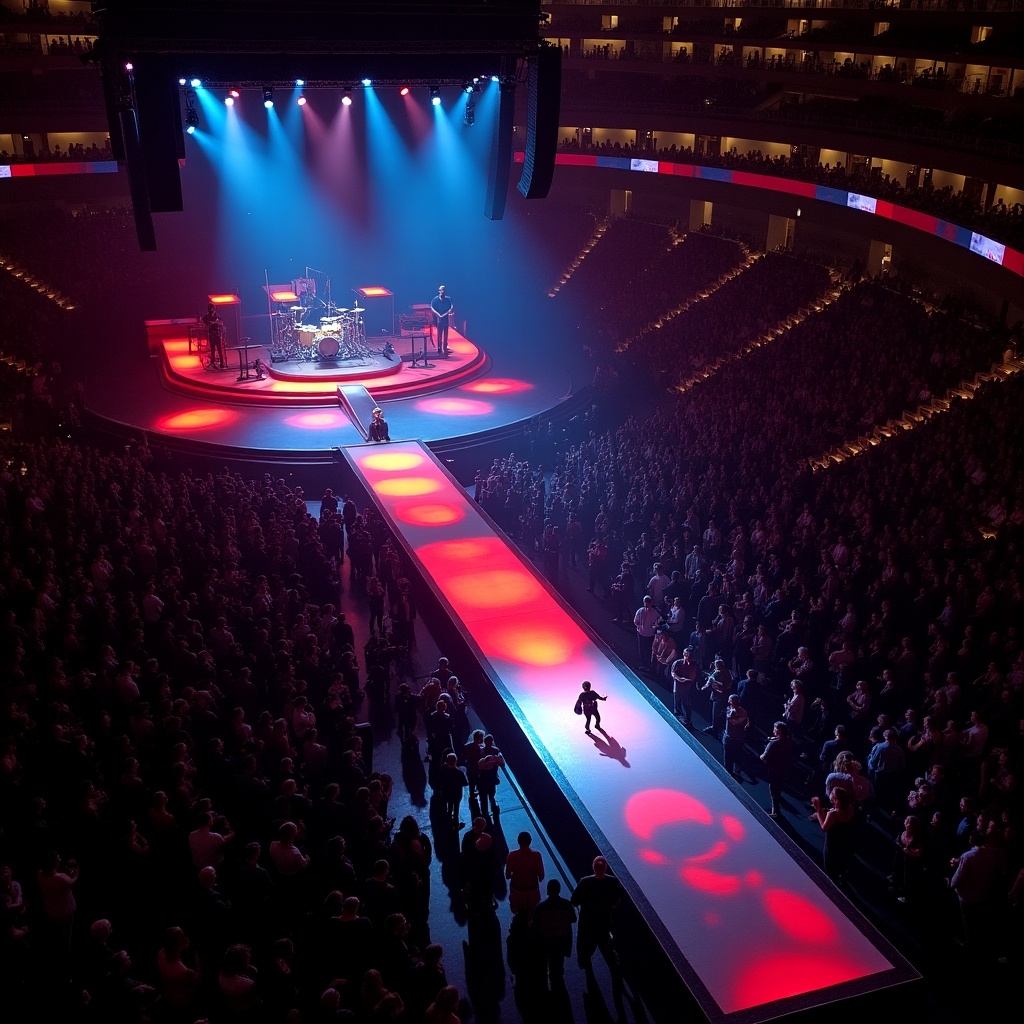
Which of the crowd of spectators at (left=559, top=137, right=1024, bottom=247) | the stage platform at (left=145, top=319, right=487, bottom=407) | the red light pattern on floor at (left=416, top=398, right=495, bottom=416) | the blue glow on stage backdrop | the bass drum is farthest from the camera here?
the blue glow on stage backdrop

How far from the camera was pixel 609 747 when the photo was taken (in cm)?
1153

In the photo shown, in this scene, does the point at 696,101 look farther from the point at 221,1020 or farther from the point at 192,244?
the point at 221,1020

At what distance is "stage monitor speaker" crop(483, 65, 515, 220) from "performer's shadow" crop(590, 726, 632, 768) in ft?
27.6

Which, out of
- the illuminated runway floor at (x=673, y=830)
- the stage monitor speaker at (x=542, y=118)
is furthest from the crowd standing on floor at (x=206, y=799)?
the stage monitor speaker at (x=542, y=118)

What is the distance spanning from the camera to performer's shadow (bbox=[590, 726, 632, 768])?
1134 cm

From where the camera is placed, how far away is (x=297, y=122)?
31.9 meters

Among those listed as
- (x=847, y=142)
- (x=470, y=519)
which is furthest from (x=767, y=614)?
(x=847, y=142)

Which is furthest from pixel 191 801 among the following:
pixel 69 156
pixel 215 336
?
pixel 69 156

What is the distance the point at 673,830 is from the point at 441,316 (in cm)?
2036

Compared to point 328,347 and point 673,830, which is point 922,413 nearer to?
point 673,830

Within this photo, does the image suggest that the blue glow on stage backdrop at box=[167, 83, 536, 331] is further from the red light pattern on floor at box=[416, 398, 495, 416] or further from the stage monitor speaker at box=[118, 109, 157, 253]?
the stage monitor speaker at box=[118, 109, 157, 253]

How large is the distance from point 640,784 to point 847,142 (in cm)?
2256

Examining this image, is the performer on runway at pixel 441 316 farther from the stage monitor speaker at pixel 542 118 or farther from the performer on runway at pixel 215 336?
the stage monitor speaker at pixel 542 118

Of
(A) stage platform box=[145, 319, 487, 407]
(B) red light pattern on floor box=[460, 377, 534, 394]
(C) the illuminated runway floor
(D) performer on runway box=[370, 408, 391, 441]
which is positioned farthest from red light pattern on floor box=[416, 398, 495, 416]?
(C) the illuminated runway floor
